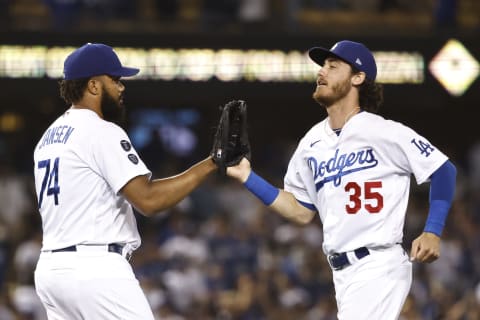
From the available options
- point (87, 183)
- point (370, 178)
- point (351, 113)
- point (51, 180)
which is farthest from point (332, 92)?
point (51, 180)

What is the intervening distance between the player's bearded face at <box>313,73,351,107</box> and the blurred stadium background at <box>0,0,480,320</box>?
4.76 m

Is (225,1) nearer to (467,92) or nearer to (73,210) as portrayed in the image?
(467,92)

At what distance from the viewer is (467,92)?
11.5 m

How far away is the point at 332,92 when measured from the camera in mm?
5137

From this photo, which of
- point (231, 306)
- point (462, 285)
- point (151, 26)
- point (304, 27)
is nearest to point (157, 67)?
point (151, 26)

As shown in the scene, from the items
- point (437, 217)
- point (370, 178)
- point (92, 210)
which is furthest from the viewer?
point (370, 178)

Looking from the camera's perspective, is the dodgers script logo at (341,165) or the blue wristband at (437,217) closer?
the blue wristband at (437,217)

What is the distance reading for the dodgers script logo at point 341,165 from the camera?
4.95 metres

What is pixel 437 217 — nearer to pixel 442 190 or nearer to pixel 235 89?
pixel 442 190

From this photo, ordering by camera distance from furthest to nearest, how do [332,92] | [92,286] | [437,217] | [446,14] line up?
[446,14]
[332,92]
[437,217]
[92,286]

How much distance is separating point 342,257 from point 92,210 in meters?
1.23

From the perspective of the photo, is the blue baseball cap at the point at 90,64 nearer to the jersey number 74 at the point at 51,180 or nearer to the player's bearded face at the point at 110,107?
the player's bearded face at the point at 110,107

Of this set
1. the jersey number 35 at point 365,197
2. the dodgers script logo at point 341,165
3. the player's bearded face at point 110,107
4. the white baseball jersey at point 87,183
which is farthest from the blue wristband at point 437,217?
the player's bearded face at point 110,107

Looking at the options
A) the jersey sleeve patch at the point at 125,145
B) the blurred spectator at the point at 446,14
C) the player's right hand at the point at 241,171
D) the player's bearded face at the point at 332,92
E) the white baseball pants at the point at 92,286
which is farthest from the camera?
the blurred spectator at the point at 446,14
